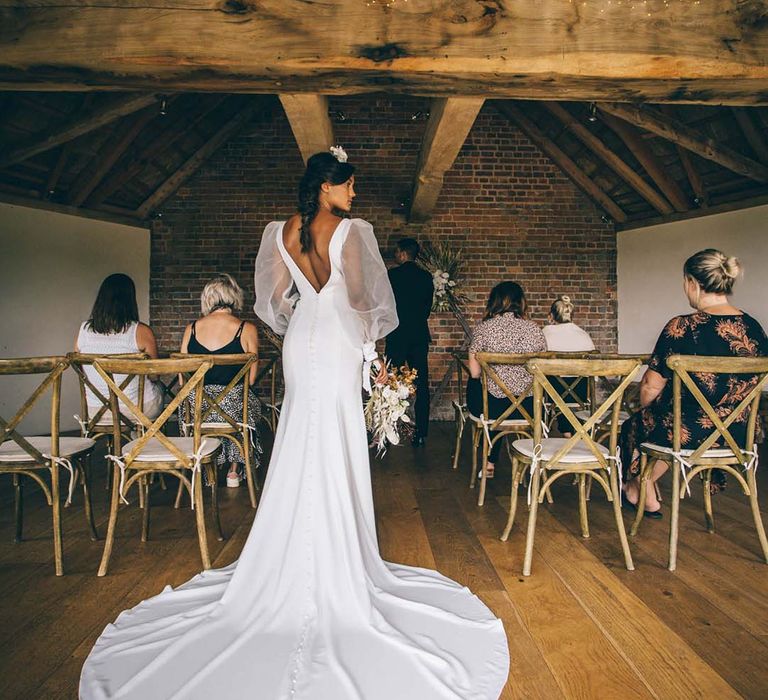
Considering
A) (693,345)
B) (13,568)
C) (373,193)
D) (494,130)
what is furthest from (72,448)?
(494,130)

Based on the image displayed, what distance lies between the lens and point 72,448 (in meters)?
2.95

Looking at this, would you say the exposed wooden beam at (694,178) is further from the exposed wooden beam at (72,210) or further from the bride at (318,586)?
the exposed wooden beam at (72,210)

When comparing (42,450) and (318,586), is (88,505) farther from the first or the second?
(318,586)

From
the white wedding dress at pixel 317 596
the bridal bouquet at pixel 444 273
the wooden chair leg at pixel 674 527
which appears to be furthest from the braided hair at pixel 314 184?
the bridal bouquet at pixel 444 273

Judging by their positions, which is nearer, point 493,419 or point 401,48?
point 401,48

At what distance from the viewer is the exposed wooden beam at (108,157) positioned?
5.93m

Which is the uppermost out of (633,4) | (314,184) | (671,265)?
(633,4)

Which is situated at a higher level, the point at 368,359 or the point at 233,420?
the point at 368,359

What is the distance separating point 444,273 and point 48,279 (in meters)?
4.18

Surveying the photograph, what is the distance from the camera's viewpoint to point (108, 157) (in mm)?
6105

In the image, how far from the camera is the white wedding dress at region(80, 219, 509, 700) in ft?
5.73

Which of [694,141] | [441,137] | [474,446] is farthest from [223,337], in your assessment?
[694,141]

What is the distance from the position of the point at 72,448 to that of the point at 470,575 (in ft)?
6.72

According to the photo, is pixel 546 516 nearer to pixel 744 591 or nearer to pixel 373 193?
pixel 744 591
